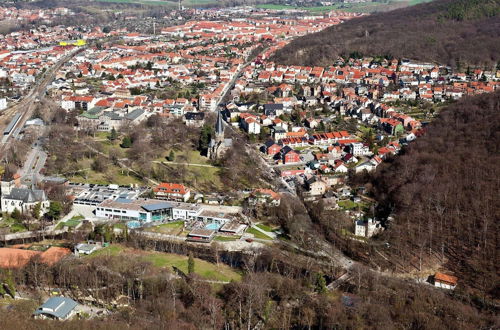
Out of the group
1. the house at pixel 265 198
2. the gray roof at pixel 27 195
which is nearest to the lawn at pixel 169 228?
the house at pixel 265 198

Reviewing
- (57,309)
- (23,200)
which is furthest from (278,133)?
(57,309)

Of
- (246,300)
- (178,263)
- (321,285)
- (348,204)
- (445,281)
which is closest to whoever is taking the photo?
(246,300)

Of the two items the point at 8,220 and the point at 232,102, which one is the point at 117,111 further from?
the point at 8,220

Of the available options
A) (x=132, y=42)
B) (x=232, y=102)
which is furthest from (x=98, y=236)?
(x=132, y=42)

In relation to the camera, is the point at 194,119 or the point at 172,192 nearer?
the point at 172,192

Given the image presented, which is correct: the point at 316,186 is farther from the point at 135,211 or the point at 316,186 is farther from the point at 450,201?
the point at 135,211

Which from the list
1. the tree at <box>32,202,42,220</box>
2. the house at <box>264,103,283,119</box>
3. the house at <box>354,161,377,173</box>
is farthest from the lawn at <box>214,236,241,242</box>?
the house at <box>264,103,283,119</box>

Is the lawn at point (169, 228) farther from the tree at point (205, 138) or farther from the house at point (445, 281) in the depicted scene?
the house at point (445, 281)
